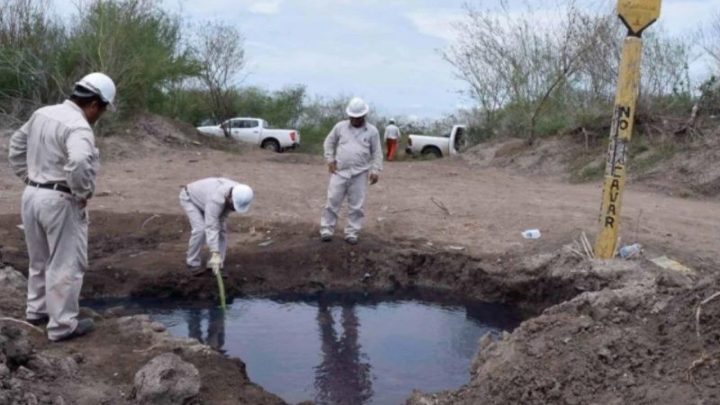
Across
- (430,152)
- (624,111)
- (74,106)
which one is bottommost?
(430,152)

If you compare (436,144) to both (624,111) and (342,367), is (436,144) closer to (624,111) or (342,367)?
(624,111)

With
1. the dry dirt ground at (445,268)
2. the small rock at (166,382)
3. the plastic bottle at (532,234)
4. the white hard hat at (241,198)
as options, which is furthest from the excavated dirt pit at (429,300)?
the white hard hat at (241,198)

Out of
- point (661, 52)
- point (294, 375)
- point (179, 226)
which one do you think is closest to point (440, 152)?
point (661, 52)

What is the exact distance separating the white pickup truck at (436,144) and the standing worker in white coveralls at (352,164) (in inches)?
650

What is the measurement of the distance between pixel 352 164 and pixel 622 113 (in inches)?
119

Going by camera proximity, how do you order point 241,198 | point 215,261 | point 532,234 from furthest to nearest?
point 532,234, point 241,198, point 215,261

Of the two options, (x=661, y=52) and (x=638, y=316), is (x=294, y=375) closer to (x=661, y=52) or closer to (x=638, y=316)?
(x=638, y=316)

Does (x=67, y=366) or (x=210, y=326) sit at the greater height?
(x=67, y=366)

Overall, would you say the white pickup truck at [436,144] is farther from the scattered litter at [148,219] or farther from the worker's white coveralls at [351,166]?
the worker's white coveralls at [351,166]

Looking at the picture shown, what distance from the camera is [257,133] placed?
91.5 ft

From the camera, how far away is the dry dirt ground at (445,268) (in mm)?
4887

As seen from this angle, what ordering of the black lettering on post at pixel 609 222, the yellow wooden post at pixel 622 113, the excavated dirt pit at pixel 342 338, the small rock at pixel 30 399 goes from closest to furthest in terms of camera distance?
the small rock at pixel 30 399 → the excavated dirt pit at pixel 342 338 → the yellow wooden post at pixel 622 113 → the black lettering on post at pixel 609 222

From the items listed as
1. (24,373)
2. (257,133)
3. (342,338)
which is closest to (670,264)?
(342,338)

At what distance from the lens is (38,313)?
602cm
